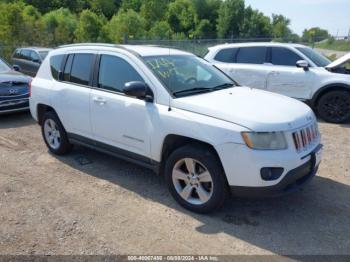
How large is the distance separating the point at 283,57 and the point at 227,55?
1.44m

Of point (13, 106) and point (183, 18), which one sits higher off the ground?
point (183, 18)

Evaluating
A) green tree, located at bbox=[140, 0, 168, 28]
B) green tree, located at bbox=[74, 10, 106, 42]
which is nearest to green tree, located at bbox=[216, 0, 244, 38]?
green tree, located at bbox=[140, 0, 168, 28]

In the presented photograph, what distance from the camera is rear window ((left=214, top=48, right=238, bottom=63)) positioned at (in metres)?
9.41

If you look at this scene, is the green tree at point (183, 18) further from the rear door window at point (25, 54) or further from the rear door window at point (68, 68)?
the rear door window at point (68, 68)

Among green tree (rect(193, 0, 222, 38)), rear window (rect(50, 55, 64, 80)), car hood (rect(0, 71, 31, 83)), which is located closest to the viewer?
rear window (rect(50, 55, 64, 80))

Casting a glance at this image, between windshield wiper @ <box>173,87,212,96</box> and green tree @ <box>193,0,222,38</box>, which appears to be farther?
green tree @ <box>193,0,222,38</box>

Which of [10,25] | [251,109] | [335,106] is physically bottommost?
[335,106]

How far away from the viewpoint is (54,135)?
237 inches

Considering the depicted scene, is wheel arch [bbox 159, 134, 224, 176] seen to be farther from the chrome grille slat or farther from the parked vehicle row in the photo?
the parked vehicle row

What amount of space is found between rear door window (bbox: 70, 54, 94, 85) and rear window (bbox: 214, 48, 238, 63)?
4.98 meters

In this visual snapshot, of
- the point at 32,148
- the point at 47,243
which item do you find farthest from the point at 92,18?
the point at 47,243

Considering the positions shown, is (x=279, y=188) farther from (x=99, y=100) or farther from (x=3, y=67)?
(x=3, y=67)

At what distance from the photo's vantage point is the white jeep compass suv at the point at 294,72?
8141mm

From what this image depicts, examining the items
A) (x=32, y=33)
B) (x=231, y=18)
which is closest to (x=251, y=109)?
(x=32, y=33)
